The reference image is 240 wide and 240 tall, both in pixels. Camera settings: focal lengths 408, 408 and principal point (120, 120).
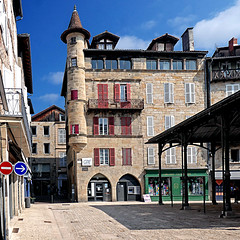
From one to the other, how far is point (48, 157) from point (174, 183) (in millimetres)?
23413

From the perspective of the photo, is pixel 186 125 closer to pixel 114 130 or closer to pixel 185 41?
pixel 114 130

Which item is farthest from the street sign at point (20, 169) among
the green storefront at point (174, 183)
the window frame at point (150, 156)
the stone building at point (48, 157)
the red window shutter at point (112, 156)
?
the stone building at point (48, 157)

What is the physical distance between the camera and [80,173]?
34281mm

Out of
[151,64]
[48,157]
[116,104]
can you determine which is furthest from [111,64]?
[48,157]

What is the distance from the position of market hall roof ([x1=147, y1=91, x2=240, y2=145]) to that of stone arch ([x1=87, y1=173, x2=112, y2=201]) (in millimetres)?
8399

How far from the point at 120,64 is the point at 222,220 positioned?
846 inches

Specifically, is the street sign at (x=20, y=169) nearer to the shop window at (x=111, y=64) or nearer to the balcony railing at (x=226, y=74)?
the shop window at (x=111, y=64)

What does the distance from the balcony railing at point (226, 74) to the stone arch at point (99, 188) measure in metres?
13.1

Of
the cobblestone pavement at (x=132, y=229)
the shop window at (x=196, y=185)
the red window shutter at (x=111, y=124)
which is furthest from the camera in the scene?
the shop window at (x=196, y=185)

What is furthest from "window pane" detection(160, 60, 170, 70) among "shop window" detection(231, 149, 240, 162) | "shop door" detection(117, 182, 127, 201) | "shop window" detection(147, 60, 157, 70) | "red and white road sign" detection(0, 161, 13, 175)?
"red and white road sign" detection(0, 161, 13, 175)

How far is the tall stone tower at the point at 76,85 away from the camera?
34156 millimetres

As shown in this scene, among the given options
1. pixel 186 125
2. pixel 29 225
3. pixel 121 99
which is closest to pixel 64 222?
pixel 29 225

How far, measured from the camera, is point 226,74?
36.3 m

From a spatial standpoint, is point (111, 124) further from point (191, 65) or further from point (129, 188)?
point (191, 65)
